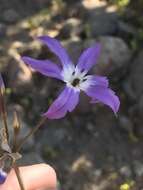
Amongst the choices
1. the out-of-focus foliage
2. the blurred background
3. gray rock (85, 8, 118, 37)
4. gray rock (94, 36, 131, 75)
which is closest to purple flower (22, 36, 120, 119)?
the blurred background

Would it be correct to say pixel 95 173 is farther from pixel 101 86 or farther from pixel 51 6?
pixel 101 86

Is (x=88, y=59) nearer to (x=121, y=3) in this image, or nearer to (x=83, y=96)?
(x=83, y=96)

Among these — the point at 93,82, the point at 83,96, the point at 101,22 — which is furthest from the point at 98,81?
the point at 101,22

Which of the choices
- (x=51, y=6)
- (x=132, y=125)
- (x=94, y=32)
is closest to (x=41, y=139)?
(x=132, y=125)

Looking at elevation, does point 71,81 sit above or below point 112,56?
above

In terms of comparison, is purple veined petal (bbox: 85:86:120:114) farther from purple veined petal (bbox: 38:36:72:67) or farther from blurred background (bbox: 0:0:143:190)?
blurred background (bbox: 0:0:143:190)

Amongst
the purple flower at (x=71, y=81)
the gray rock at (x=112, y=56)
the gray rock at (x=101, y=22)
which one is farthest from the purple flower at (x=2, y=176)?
the gray rock at (x=101, y=22)

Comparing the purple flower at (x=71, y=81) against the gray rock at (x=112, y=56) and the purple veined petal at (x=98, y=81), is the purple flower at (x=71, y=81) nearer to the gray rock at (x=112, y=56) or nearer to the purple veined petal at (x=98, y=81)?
the purple veined petal at (x=98, y=81)
